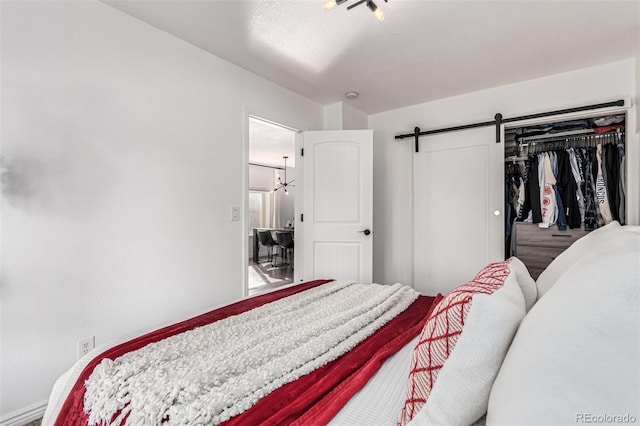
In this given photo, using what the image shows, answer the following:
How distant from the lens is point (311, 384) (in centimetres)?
92

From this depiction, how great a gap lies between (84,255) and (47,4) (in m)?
1.45

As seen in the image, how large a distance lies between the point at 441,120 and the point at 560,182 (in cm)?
137

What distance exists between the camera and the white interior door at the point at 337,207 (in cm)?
329

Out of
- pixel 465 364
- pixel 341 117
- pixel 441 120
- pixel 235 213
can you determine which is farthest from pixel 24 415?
pixel 441 120

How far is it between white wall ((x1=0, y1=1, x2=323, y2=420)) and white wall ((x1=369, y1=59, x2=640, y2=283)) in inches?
81.1

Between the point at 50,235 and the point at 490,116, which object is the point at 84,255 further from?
the point at 490,116

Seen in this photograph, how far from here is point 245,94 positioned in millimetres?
2781

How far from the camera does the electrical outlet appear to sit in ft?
5.90

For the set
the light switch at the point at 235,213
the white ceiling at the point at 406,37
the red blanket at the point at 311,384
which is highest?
the white ceiling at the point at 406,37

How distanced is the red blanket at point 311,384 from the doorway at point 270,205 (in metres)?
3.45

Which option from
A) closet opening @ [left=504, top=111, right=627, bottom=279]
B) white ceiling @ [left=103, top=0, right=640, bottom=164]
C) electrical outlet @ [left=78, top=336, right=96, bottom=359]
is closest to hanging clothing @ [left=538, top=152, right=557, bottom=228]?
closet opening @ [left=504, top=111, right=627, bottom=279]

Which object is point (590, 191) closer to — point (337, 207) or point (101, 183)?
point (337, 207)

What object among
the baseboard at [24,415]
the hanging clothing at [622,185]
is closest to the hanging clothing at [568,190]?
the hanging clothing at [622,185]

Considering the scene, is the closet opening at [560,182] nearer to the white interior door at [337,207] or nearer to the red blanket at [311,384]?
the white interior door at [337,207]
